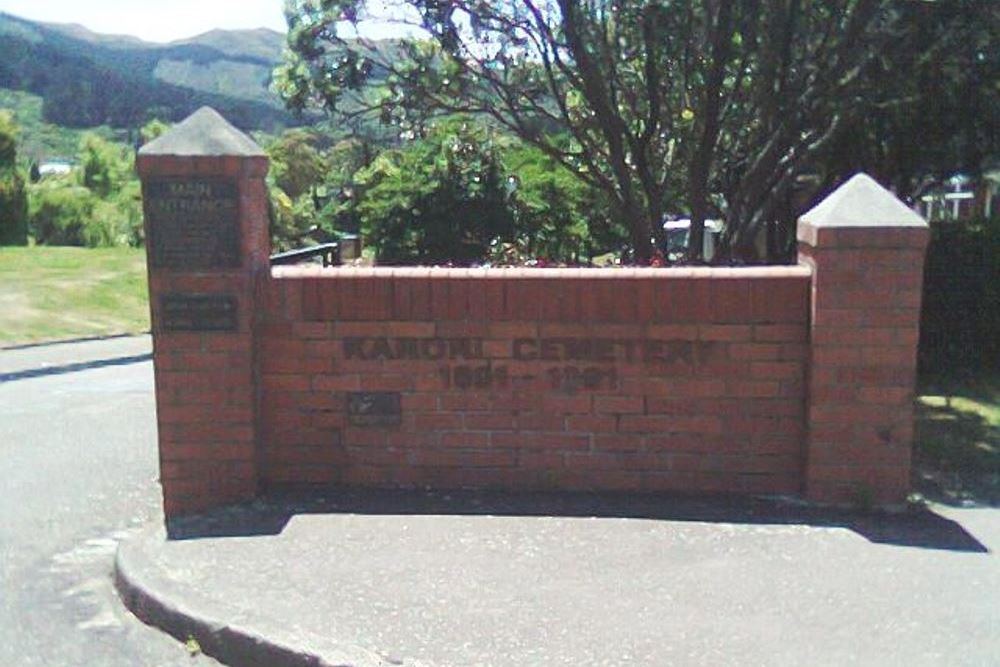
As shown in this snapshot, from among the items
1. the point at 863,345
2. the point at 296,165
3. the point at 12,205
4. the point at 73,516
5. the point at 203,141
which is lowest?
the point at 73,516

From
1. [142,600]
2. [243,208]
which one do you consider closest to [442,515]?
[142,600]

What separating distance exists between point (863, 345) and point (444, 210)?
8.36 metres

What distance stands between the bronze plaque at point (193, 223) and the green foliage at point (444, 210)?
744 cm

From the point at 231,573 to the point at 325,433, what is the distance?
3.95 feet

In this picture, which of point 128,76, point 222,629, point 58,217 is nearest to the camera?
point 222,629

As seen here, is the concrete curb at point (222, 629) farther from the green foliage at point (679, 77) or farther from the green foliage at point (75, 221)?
the green foliage at point (75, 221)

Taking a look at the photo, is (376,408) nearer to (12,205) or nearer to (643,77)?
(643,77)

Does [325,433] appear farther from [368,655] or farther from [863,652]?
[863,652]

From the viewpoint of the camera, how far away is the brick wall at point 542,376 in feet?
17.3

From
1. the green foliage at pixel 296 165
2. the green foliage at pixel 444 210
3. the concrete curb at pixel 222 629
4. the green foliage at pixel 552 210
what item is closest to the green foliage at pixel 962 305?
the green foliage at pixel 552 210

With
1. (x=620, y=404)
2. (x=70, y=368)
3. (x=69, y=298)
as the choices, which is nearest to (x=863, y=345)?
(x=620, y=404)

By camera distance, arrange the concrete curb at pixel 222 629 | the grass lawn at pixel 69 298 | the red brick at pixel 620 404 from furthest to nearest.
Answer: the grass lawn at pixel 69 298 < the red brick at pixel 620 404 < the concrete curb at pixel 222 629

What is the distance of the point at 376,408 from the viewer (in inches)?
215

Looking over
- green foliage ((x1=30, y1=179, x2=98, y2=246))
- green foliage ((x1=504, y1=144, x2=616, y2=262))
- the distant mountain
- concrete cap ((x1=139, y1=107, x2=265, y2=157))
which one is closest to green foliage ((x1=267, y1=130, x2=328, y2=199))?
green foliage ((x1=30, y1=179, x2=98, y2=246))
